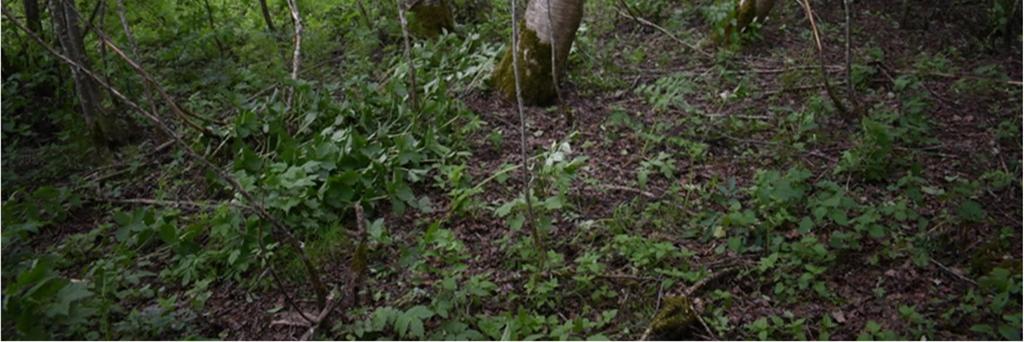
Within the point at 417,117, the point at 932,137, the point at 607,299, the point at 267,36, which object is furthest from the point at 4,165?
the point at 932,137

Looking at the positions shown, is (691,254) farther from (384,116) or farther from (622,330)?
(384,116)

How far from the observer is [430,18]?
7.00 metres

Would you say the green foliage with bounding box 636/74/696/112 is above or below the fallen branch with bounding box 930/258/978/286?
above

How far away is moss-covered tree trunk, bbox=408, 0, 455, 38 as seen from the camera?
6.96 metres

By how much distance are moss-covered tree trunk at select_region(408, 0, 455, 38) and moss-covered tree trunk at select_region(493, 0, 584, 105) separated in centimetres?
152

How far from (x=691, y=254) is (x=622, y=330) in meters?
0.66

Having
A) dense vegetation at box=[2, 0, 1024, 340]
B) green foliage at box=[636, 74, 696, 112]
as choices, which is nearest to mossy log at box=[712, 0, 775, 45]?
dense vegetation at box=[2, 0, 1024, 340]

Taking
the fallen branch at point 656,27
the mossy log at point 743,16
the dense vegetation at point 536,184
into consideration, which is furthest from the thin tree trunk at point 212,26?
the mossy log at point 743,16

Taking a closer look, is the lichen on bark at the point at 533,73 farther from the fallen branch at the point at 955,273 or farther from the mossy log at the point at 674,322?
the fallen branch at the point at 955,273

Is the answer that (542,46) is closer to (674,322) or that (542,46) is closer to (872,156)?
(872,156)

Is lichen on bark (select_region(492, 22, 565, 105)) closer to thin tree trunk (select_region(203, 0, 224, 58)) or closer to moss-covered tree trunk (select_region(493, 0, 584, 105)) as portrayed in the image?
moss-covered tree trunk (select_region(493, 0, 584, 105))

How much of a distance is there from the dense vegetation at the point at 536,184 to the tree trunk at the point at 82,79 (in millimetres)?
28

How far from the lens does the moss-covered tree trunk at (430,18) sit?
6965mm

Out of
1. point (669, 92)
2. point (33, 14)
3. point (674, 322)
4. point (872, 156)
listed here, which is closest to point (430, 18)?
point (669, 92)
